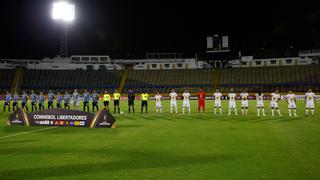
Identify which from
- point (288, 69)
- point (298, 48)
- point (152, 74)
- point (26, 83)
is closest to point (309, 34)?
point (298, 48)

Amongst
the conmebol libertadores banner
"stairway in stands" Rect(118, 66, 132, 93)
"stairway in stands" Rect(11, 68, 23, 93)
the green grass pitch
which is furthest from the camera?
"stairway in stands" Rect(118, 66, 132, 93)

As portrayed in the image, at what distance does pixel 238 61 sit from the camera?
8388cm

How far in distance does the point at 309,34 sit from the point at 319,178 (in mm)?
79828

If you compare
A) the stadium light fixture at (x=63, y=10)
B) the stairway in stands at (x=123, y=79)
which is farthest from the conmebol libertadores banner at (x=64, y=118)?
the stairway in stands at (x=123, y=79)

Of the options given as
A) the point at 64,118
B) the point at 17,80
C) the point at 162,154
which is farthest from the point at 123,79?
the point at 162,154

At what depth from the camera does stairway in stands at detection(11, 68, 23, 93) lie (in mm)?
76225

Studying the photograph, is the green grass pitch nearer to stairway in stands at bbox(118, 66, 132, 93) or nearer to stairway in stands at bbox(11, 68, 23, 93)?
stairway in stands at bbox(118, 66, 132, 93)

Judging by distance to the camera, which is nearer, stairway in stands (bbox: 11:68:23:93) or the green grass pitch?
the green grass pitch

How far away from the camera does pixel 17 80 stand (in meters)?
78.2

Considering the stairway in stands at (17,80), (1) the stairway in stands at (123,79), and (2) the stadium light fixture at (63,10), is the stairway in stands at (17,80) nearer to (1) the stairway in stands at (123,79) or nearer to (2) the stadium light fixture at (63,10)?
(1) the stairway in stands at (123,79)

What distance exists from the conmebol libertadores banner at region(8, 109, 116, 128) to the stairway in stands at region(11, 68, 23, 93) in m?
57.6

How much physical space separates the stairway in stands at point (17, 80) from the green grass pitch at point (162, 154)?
202 ft

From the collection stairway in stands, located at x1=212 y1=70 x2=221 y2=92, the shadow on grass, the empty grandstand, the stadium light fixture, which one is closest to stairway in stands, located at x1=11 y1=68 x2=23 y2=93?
the empty grandstand

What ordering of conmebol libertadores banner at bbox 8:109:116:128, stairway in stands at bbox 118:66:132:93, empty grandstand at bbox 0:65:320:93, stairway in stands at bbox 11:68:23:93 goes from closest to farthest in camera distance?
1. conmebol libertadores banner at bbox 8:109:116:128
2. empty grandstand at bbox 0:65:320:93
3. stairway in stands at bbox 11:68:23:93
4. stairway in stands at bbox 118:66:132:93
